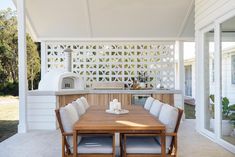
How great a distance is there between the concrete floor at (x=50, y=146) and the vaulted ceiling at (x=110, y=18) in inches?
124

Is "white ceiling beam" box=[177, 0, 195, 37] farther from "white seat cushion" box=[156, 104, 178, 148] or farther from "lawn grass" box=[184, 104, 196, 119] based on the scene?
"white seat cushion" box=[156, 104, 178, 148]

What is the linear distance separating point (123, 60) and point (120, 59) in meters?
0.10

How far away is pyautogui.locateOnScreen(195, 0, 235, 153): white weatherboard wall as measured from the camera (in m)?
4.59

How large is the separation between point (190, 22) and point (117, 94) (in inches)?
114

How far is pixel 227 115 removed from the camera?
15.3ft

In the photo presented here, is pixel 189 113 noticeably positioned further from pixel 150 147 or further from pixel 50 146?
pixel 150 147

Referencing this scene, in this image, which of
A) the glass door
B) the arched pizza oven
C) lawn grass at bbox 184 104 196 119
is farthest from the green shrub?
the glass door

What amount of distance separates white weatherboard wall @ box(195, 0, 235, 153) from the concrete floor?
9.1 inches

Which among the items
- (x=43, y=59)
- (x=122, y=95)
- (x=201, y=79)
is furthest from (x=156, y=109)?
(x=43, y=59)

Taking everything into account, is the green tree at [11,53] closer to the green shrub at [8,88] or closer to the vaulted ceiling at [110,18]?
the green shrub at [8,88]

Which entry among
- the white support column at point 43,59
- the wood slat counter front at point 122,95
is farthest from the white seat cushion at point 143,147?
the white support column at point 43,59

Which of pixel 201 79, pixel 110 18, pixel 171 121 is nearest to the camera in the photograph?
pixel 171 121

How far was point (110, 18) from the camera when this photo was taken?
23.5ft

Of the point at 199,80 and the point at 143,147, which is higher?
the point at 199,80
